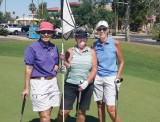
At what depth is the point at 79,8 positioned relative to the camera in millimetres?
39938

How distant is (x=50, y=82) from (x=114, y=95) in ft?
3.74

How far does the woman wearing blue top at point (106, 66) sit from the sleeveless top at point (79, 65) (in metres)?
0.41

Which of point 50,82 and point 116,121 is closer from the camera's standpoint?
point 50,82

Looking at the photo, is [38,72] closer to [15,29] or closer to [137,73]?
[137,73]

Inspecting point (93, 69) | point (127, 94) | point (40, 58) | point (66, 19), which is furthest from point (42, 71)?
point (127, 94)

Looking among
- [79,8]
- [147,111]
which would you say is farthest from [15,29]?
[147,111]

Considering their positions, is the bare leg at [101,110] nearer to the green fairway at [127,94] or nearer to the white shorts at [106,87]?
the white shorts at [106,87]

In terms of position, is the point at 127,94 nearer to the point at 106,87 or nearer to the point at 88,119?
the point at 88,119

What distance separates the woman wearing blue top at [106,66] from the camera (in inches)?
219

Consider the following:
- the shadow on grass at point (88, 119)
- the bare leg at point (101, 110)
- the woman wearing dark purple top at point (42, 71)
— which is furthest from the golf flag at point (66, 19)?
the shadow on grass at point (88, 119)

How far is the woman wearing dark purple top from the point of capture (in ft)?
16.2

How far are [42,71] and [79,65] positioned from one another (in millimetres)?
525

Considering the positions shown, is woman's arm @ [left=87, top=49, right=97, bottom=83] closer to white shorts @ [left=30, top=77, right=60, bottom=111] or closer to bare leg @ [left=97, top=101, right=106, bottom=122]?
white shorts @ [left=30, top=77, right=60, bottom=111]

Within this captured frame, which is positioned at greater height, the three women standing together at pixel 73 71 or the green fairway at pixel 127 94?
the three women standing together at pixel 73 71
